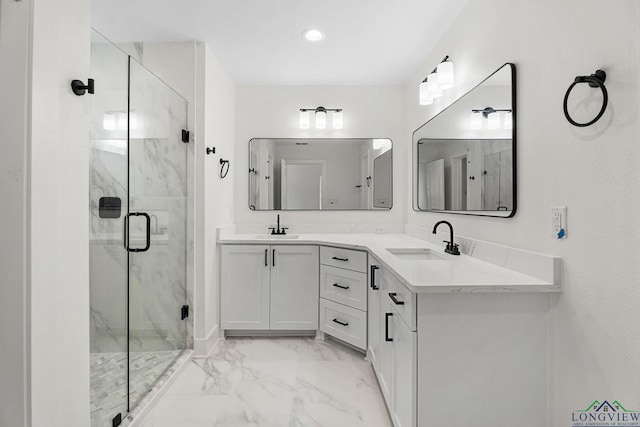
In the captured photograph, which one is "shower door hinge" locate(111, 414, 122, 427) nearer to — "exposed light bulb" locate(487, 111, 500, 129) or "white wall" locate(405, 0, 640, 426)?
"white wall" locate(405, 0, 640, 426)

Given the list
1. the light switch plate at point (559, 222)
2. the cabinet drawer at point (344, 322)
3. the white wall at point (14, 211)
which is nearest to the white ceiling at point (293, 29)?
the white wall at point (14, 211)

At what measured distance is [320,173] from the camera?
3.39 metres

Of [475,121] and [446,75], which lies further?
[446,75]

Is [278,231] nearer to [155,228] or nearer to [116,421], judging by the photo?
[155,228]

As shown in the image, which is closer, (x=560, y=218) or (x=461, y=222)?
(x=560, y=218)

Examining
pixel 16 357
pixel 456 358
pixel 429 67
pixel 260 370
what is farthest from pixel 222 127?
pixel 456 358

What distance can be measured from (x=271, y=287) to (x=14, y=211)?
6.63ft

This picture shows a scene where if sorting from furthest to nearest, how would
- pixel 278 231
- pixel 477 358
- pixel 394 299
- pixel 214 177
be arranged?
pixel 278 231 < pixel 214 177 < pixel 394 299 < pixel 477 358

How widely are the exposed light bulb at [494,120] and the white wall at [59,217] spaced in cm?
184

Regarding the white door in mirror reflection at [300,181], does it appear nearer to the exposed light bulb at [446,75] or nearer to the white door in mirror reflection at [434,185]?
the white door in mirror reflection at [434,185]

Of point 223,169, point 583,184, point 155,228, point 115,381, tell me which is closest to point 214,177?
point 223,169

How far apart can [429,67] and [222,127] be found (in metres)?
1.82

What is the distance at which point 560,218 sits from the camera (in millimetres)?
1266

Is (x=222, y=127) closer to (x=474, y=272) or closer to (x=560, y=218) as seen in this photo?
(x=474, y=272)
